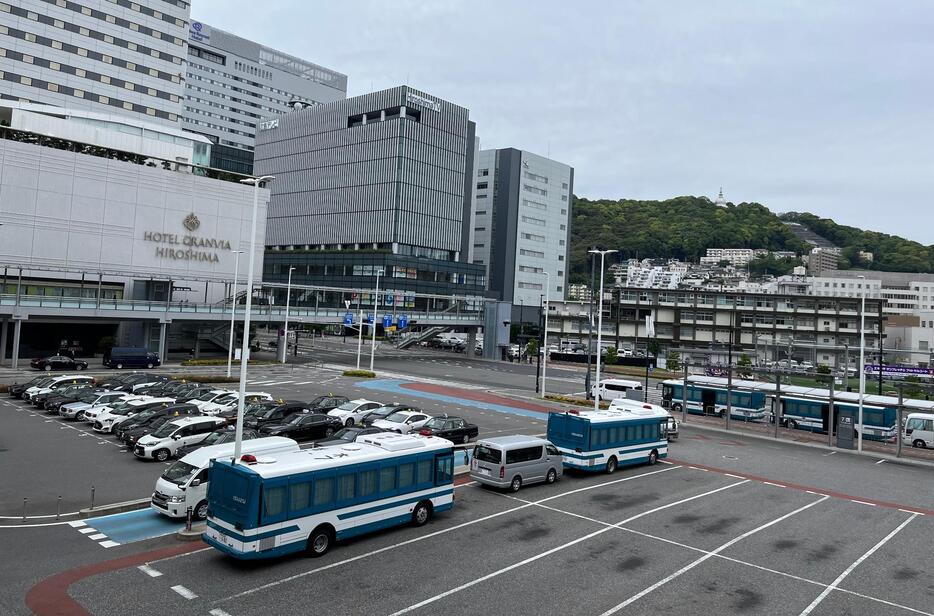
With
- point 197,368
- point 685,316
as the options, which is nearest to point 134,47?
point 197,368

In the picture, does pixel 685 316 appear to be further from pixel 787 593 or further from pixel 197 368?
pixel 787 593

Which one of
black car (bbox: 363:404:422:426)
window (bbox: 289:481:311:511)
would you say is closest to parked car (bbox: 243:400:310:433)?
black car (bbox: 363:404:422:426)

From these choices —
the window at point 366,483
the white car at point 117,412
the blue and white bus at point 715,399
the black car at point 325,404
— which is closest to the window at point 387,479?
the window at point 366,483

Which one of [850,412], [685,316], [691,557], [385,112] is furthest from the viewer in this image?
[385,112]

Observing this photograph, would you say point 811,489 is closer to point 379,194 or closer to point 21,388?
point 21,388

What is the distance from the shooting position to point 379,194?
4958 inches

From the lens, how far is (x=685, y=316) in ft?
355

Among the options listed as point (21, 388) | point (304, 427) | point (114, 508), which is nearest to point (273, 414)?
point (304, 427)

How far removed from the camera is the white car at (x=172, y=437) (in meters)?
25.9

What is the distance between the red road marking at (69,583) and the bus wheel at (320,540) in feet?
9.81

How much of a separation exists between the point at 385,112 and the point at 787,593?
122 meters

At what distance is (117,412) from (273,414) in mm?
7459

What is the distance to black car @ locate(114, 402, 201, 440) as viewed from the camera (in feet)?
97.4

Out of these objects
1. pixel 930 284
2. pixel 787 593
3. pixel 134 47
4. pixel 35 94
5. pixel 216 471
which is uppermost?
pixel 134 47
